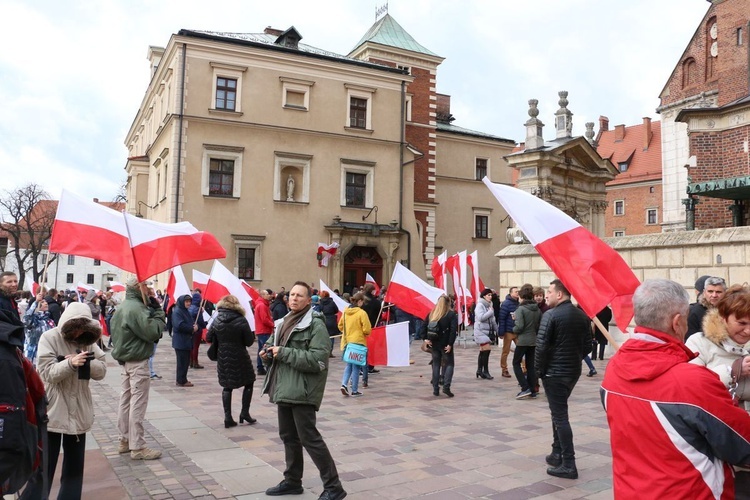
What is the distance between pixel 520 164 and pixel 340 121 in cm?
1066

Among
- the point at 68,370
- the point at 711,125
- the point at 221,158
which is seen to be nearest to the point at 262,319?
the point at 68,370

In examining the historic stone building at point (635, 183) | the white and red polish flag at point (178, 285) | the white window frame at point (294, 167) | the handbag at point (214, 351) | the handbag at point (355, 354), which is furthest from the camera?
the historic stone building at point (635, 183)

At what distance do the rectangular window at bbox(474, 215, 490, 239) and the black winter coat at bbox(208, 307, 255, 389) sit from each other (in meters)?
31.5

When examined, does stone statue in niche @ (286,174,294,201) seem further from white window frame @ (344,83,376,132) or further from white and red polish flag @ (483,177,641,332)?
white and red polish flag @ (483,177,641,332)

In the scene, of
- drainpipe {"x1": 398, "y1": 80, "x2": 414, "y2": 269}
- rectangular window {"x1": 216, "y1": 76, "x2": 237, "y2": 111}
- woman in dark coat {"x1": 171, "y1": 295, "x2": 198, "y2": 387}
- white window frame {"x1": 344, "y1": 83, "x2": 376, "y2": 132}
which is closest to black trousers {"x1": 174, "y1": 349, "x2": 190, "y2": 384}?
woman in dark coat {"x1": 171, "y1": 295, "x2": 198, "y2": 387}

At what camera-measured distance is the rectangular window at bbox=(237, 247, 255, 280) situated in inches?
1093

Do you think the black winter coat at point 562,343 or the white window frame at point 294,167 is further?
the white window frame at point 294,167

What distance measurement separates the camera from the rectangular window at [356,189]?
3061 cm

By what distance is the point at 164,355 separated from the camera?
672 inches

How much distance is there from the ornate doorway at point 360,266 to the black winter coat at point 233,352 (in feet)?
69.9

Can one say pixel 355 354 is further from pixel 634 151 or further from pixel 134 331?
pixel 634 151

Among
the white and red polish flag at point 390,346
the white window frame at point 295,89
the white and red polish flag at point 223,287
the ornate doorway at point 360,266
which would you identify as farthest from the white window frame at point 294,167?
the white and red polish flag at point 390,346

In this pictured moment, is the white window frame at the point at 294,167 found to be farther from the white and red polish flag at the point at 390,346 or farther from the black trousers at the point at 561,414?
the black trousers at the point at 561,414

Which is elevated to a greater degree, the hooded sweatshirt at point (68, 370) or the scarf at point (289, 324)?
the scarf at point (289, 324)
